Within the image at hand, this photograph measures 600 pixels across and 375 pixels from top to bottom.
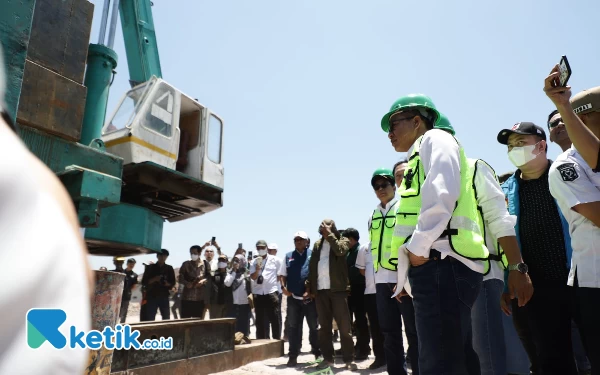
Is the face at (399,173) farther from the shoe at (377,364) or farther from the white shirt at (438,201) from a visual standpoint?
the shoe at (377,364)

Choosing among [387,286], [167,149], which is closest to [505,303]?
[387,286]

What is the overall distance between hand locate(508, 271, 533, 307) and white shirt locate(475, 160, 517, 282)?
183mm

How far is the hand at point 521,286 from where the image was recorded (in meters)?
2.65

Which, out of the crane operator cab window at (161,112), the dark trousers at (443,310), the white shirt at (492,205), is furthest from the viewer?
the crane operator cab window at (161,112)

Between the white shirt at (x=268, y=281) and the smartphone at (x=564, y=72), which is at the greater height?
the smartphone at (x=564, y=72)

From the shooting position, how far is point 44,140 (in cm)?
378

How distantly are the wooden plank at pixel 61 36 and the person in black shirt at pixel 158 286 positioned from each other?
262 inches

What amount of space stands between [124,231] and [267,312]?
11.7ft

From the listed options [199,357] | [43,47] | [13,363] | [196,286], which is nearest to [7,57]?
[43,47]

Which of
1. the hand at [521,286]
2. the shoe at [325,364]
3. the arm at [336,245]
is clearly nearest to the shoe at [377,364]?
the shoe at [325,364]

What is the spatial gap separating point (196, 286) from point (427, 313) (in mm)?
8534

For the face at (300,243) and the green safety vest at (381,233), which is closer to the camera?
the green safety vest at (381,233)

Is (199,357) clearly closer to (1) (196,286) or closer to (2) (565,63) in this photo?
(1) (196,286)

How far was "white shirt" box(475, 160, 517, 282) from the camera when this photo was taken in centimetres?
275
